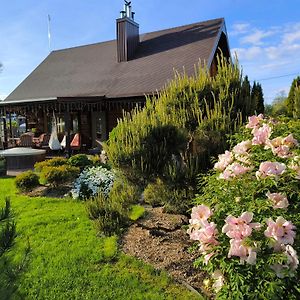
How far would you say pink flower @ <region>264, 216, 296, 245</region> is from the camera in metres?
2.20

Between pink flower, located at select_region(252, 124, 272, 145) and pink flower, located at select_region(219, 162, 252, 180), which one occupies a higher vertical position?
→ pink flower, located at select_region(252, 124, 272, 145)

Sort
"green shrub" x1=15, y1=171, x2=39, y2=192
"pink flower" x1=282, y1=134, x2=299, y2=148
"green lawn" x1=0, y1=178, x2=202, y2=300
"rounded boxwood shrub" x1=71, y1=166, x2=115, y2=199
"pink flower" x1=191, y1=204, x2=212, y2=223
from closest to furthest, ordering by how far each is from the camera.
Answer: "pink flower" x1=191, y1=204, x2=212, y2=223 < "pink flower" x1=282, y1=134, x2=299, y2=148 < "green lawn" x1=0, y1=178, x2=202, y2=300 < "rounded boxwood shrub" x1=71, y1=166, x2=115, y2=199 < "green shrub" x1=15, y1=171, x2=39, y2=192

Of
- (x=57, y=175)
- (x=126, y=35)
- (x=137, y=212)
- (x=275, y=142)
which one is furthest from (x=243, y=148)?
(x=126, y=35)

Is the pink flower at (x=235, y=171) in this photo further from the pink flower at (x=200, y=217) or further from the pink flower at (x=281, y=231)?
the pink flower at (x=281, y=231)

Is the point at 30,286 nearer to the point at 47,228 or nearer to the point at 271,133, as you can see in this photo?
the point at 47,228

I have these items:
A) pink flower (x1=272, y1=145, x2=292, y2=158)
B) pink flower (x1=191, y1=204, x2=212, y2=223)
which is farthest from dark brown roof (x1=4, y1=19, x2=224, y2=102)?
pink flower (x1=191, y1=204, x2=212, y2=223)

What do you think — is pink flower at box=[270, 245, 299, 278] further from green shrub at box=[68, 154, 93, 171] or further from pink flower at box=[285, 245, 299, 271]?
green shrub at box=[68, 154, 93, 171]

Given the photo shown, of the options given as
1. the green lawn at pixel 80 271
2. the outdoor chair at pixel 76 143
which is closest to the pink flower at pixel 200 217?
the green lawn at pixel 80 271

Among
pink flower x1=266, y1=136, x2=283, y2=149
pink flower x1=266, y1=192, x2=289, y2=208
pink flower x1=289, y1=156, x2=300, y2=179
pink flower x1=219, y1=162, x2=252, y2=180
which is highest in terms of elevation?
pink flower x1=266, y1=136, x2=283, y2=149

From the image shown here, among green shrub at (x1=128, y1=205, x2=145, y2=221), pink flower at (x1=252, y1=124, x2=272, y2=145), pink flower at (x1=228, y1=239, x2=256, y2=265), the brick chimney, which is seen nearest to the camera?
pink flower at (x1=228, y1=239, x2=256, y2=265)

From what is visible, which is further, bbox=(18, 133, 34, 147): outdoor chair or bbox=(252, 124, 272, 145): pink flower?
bbox=(18, 133, 34, 147): outdoor chair

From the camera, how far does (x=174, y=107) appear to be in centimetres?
480

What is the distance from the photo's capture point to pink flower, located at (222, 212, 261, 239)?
221cm

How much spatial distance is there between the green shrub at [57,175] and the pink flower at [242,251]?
635 cm
